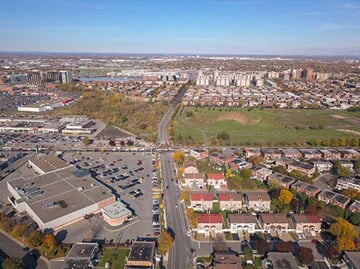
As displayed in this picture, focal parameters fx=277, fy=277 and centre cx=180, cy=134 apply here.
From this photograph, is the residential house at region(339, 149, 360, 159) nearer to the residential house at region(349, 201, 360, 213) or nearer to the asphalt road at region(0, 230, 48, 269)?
the residential house at region(349, 201, 360, 213)

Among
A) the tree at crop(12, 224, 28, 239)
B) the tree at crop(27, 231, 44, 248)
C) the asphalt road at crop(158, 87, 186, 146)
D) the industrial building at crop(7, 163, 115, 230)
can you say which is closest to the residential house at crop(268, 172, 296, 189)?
the industrial building at crop(7, 163, 115, 230)

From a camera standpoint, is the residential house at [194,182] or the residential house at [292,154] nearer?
the residential house at [194,182]

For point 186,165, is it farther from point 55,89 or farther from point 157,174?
point 55,89

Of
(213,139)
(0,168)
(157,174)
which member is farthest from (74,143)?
(213,139)

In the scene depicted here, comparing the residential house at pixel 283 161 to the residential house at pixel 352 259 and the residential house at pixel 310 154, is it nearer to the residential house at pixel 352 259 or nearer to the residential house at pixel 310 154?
the residential house at pixel 310 154

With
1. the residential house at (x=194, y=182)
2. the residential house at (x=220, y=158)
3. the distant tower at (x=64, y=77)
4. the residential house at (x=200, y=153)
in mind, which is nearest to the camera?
the residential house at (x=194, y=182)

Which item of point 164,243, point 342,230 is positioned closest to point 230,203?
point 164,243

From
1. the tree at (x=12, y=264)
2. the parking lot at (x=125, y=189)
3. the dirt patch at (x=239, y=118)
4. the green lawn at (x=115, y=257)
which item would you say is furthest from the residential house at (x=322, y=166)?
the tree at (x=12, y=264)

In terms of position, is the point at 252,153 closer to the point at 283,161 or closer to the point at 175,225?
the point at 283,161
